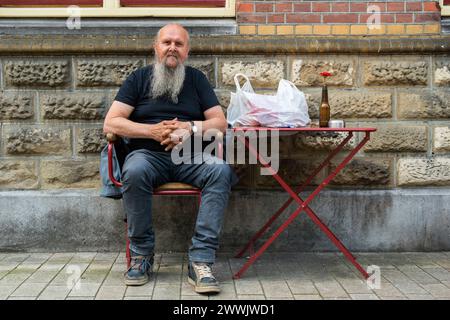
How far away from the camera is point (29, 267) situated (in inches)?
168

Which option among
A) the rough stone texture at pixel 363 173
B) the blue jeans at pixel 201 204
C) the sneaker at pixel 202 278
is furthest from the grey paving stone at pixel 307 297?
the rough stone texture at pixel 363 173

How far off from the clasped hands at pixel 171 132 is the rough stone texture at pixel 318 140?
1.10m

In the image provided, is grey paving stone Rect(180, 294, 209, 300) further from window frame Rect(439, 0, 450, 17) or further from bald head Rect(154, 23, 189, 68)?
window frame Rect(439, 0, 450, 17)

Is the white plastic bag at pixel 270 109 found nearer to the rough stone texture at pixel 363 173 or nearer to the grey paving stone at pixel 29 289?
the rough stone texture at pixel 363 173

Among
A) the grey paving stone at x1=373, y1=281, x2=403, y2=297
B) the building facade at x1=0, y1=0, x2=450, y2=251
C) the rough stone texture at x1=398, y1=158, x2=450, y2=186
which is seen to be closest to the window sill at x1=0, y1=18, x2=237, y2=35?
the building facade at x1=0, y1=0, x2=450, y2=251

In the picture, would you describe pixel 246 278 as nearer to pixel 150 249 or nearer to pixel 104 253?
pixel 150 249

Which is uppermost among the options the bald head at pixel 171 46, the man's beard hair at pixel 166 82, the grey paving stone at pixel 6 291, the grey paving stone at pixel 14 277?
the bald head at pixel 171 46

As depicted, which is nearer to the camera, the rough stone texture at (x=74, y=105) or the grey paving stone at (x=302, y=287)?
the grey paving stone at (x=302, y=287)

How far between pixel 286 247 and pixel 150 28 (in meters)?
2.08

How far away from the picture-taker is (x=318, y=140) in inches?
186

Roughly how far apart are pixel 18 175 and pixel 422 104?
329 cm

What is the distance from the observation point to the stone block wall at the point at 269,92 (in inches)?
186

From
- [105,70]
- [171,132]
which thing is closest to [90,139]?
[105,70]
